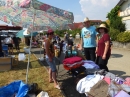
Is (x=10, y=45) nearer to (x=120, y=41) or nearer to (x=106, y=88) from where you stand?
(x=120, y=41)

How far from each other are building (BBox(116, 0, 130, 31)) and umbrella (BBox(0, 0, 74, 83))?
59.2ft

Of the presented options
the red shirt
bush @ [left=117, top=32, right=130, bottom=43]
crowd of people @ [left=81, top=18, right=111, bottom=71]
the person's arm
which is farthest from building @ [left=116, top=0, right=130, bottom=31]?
the person's arm

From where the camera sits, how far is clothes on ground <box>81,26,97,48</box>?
517 cm

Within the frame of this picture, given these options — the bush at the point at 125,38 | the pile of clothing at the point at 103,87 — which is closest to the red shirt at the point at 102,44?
the pile of clothing at the point at 103,87

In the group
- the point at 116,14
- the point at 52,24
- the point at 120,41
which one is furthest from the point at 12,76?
the point at 116,14

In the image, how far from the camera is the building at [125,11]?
2176 cm

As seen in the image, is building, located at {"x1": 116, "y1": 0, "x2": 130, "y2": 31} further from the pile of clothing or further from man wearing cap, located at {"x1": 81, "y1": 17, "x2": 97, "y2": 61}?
the pile of clothing

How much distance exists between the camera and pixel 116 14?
24.5 metres

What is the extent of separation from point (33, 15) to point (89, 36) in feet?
5.98

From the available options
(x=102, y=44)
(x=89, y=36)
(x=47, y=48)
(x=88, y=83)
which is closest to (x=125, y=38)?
(x=89, y=36)

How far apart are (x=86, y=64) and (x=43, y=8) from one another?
180 cm

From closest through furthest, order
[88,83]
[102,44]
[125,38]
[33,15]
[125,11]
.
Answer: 1. [88,83]
2. [102,44]
3. [33,15]
4. [125,38]
5. [125,11]

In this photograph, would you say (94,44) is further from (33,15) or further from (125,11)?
(125,11)

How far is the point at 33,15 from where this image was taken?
456 cm
